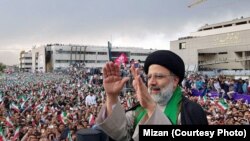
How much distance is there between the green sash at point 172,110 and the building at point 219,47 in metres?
62.4

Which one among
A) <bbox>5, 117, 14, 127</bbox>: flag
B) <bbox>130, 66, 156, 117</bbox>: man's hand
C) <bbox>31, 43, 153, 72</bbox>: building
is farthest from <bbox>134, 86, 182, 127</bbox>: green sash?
<bbox>31, 43, 153, 72</bbox>: building

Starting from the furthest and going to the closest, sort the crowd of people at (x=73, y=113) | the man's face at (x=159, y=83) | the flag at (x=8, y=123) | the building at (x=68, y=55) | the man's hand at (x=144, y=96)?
1. the building at (x=68, y=55)
2. the flag at (x=8, y=123)
3. the crowd of people at (x=73, y=113)
4. the man's face at (x=159, y=83)
5. the man's hand at (x=144, y=96)

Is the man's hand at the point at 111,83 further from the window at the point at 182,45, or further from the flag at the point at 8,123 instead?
the window at the point at 182,45

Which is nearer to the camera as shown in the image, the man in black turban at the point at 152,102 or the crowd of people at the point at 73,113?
the man in black turban at the point at 152,102

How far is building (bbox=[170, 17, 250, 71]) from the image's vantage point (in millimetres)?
66812

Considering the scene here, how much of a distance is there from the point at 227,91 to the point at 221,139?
1646 cm

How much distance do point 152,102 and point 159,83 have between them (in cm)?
29

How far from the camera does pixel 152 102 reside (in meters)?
2.13

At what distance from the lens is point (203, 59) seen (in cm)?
7388

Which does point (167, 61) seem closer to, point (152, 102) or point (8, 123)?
point (152, 102)

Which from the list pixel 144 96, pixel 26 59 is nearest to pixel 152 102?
pixel 144 96

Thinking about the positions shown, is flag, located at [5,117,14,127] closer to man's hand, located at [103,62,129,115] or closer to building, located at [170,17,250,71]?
man's hand, located at [103,62,129,115]

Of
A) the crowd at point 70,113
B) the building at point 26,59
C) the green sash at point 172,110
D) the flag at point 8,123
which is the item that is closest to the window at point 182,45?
the crowd at point 70,113

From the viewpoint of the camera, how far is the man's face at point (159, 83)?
2.38m
